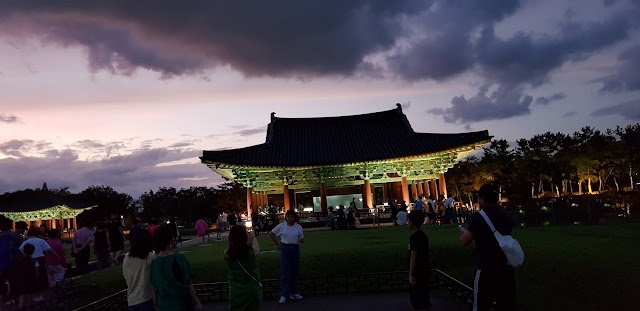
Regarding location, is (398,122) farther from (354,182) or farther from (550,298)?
(550,298)

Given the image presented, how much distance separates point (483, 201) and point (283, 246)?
550 cm

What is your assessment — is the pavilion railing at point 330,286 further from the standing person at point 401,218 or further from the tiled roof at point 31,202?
the tiled roof at point 31,202

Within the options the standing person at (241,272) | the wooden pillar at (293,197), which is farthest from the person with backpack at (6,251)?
the wooden pillar at (293,197)

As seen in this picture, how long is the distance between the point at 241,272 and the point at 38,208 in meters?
58.3

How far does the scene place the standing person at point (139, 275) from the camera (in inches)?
253

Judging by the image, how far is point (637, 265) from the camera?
9.32m

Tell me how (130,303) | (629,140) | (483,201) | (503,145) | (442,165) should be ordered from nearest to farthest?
1. (483,201)
2. (130,303)
3. (442,165)
4. (629,140)
5. (503,145)

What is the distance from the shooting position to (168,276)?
19.3ft

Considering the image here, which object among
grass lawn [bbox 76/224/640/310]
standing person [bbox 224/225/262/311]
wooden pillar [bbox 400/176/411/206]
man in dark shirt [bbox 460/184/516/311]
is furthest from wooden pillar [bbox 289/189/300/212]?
man in dark shirt [bbox 460/184/516/311]

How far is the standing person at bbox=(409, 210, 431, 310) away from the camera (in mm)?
7492

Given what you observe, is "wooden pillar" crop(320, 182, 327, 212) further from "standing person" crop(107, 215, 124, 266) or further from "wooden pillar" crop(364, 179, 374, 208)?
"standing person" crop(107, 215, 124, 266)

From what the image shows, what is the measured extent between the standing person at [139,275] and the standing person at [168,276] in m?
0.50

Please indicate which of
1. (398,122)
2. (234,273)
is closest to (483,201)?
(234,273)

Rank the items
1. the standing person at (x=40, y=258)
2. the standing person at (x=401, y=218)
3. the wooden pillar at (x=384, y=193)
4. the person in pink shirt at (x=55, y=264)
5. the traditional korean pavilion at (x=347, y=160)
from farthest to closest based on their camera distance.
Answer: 1. the wooden pillar at (x=384, y=193)
2. the traditional korean pavilion at (x=347, y=160)
3. the standing person at (x=401, y=218)
4. the person in pink shirt at (x=55, y=264)
5. the standing person at (x=40, y=258)
